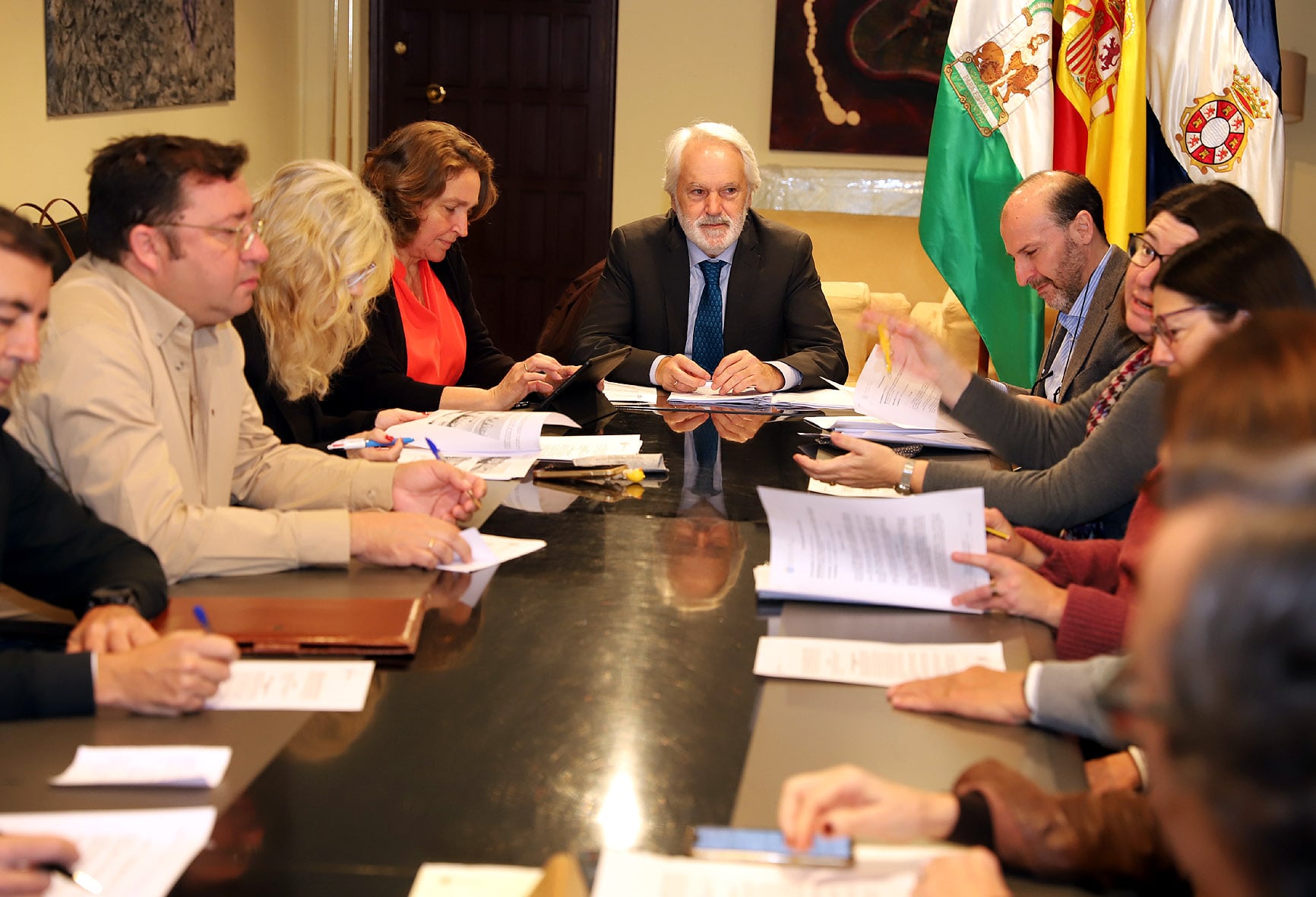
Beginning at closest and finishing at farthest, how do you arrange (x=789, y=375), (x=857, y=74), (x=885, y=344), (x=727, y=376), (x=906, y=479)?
(x=906, y=479), (x=885, y=344), (x=727, y=376), (x=789, y=375), (x=857, y=74)

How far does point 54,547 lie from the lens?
1585mm

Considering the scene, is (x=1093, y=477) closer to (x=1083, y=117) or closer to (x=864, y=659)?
(x=864, y=659)

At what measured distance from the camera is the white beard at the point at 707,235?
145 inches

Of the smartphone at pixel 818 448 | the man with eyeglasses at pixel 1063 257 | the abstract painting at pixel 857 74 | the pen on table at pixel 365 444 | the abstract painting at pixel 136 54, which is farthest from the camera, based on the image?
the abstract painting at pixel 857 74

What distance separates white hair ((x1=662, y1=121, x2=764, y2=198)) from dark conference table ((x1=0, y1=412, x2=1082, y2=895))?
224 centimetres

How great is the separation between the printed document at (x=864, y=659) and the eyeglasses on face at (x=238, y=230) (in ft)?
3.46

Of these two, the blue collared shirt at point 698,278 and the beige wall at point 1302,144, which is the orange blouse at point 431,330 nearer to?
the blue collared shirt at point 698,278

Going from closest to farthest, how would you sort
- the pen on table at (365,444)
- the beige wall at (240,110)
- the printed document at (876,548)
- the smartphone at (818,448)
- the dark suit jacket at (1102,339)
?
the printed document at (876,548)
the pen on table at (365,444)
the smartphone at (818,448)
the dark suit jacket at (1102,339)
the beige wall at (240,110)

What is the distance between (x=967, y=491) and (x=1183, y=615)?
112 centimetres

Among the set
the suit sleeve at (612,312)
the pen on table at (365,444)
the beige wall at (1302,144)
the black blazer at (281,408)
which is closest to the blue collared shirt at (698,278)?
the suit sleeve at (612,312)

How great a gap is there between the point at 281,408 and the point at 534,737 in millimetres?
1545

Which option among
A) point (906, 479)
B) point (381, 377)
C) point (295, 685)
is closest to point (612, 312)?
point (381, 377)

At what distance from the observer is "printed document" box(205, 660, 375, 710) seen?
4.17 feet

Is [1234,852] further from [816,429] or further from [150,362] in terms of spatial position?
[816,429]
